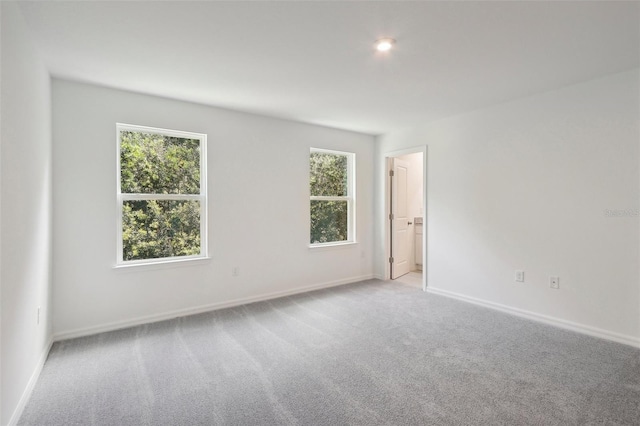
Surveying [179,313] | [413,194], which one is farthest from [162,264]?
[413,194]

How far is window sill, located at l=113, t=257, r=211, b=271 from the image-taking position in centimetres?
325

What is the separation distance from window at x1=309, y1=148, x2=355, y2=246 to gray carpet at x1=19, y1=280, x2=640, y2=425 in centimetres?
168

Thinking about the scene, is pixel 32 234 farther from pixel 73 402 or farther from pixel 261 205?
pixel 261 205

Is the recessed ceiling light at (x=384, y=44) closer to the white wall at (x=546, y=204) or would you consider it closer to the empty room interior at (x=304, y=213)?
the empty room interior at (x=304, y=213)

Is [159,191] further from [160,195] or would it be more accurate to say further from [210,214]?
[210,214]

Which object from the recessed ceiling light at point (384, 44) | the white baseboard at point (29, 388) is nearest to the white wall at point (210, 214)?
the white baseboard at point (29, 388)

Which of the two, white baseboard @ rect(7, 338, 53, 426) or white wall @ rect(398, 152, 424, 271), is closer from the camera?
white baseboard @ rect(7, 338, 53, 426)

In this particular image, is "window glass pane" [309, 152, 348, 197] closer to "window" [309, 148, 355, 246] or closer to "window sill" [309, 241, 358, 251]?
"window" [309, 148, 355, 246]

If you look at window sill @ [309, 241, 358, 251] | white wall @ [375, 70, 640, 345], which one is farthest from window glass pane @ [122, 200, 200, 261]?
white wall @ [375, 70, 640, 345]

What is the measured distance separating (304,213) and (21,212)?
308 centimetres

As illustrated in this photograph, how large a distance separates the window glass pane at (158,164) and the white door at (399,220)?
312cm

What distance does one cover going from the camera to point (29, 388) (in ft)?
6.93

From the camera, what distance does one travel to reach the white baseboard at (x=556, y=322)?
9.32 ft

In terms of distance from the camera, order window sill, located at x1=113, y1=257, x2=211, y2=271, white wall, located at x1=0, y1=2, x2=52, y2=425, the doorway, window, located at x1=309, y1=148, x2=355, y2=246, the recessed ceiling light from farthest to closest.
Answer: the doorway < window, located at x1=309, y1=148, x2=355, y2=246 < window sill, located at x1=113, y1=257, x2=211, y2=271 < the recessed ceiling light < white wall, located at x1=0, y1=2, x2=52, y2=425
